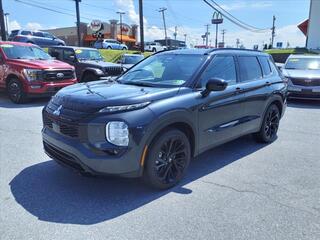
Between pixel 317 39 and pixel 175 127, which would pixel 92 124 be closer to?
pixel 175 127

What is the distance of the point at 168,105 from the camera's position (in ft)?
12.3

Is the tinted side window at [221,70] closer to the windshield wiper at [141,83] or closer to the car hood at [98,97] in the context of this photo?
the car hood at [98,97]

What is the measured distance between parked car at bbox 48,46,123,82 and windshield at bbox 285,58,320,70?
6.73 meters

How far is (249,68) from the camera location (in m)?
5.45

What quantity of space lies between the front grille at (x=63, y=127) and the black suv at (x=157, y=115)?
0.01 metres

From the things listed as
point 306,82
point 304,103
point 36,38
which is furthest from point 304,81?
point 36,38

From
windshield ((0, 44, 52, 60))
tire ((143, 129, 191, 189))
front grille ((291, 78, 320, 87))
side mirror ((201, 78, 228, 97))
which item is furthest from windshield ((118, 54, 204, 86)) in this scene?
front grille ((291, 78, 320, 87))

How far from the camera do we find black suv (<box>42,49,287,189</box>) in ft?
11.1

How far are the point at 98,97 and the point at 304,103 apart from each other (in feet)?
30.9

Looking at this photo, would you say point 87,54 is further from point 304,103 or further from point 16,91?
point 304,103

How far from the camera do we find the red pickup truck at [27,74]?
9391mm

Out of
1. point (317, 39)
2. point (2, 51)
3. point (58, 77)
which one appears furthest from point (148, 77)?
point (317, 39)

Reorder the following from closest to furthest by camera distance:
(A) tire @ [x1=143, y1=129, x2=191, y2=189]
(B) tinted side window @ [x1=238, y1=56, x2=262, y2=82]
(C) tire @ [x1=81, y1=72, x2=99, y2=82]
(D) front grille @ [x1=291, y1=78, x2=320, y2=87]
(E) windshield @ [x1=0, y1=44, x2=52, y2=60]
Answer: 1. (A) tire @ [x1=143, y1=129, x2=191, y2=189]
2. (B) tinted side window @ [x1=238, y1=56, x2=262, y2=82]
3. (E) windshield @ [x1=0, y1=44, x2=52, y2=60]
4. (D) front grille @ [x1=291, y1=78, x2=320, y2=87]
5. (C) tire @ [x1=81, y1=72, x2=99, y2=82]

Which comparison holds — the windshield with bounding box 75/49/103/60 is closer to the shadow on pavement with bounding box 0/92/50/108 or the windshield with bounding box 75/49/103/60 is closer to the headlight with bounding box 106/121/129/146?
the shadow on pavement with bounding box 0/92/50/108
